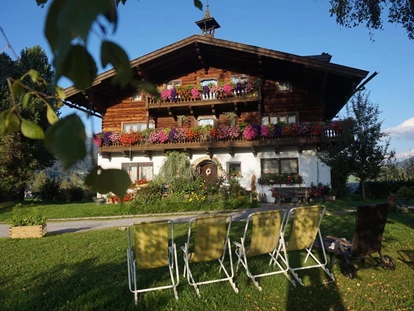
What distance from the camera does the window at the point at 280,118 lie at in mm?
17906

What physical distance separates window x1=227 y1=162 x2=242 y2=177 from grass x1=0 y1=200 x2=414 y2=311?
10919mm

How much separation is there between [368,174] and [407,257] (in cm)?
895

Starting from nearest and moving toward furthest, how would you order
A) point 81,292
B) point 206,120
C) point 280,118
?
point 81,292 < point 280,118 < point 206,120

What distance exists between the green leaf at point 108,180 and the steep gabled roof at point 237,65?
1604 centimetres

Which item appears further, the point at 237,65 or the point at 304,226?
the point at 237,65

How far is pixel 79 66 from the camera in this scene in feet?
2.03

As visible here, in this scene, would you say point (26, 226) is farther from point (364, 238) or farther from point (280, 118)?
point (280, 118)

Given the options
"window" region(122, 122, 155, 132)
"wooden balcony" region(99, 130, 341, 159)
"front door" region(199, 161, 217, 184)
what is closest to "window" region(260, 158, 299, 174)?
"wooden balcony" region(99, 130, 341, 159)

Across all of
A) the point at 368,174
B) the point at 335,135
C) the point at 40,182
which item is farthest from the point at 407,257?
the point at 40,182

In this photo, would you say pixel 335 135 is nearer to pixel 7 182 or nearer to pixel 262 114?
pixel 262 114

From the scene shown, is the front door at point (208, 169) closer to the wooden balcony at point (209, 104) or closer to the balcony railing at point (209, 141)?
the balcony railing at point (209, 141)

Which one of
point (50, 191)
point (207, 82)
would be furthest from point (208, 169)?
point (50, 191)

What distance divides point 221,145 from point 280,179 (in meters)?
3.51

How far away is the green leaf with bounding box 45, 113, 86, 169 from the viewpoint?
56 cm
